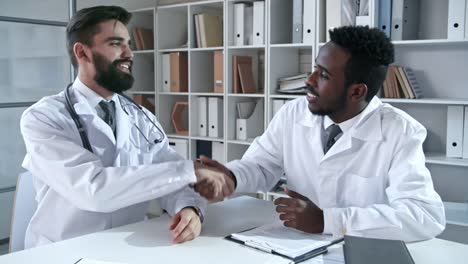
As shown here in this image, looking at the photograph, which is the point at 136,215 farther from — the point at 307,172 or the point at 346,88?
the point at 346,88

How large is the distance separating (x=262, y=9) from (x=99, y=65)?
1.80m

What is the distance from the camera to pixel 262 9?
3.39m

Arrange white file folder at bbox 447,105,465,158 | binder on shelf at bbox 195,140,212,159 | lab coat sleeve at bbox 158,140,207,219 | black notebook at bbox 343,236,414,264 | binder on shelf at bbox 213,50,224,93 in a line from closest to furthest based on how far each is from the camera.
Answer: black notebook at bbox 343,236,414,264
lab coat sleeve at bbox 158,140,207,219
white file folder at bbox 447,105,465,158
binder on shelf at bbox 213,50,224,93
binder on shelf at bbox 195,140,212,159

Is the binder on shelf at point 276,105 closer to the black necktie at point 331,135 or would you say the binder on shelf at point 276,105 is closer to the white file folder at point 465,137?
the white file folder at point 465,137

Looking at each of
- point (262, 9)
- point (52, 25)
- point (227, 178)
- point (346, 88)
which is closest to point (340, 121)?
point (346, 88)

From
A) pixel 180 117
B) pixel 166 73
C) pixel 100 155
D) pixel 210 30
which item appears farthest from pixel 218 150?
pixel 100 155

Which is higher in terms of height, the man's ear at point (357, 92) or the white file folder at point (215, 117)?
the man's ear at point (357, 92)

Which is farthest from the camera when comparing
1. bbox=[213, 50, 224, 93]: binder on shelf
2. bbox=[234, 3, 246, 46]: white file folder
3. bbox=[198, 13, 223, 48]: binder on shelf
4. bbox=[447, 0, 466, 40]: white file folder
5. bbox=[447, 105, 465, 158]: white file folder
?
bbox=[198, 13, 223, 48]: binder on shelf

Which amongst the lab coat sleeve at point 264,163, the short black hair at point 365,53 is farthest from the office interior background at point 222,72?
the lab coat sleeve at point 264,163

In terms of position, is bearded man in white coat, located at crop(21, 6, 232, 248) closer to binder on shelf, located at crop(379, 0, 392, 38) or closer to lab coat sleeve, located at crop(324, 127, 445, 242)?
lab coat sleeve, located at crop(324, 127, 445, 242)

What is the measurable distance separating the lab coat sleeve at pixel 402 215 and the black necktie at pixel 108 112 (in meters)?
0.89

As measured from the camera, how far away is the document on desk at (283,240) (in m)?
1.26

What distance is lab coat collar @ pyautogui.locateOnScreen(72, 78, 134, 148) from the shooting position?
67.5 inches

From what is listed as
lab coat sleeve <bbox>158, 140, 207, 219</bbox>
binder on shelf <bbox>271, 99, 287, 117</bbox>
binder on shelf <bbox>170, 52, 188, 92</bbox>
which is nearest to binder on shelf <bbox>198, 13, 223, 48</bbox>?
binder on shelf <bbox>170, 52, 188, 92</bbox>
